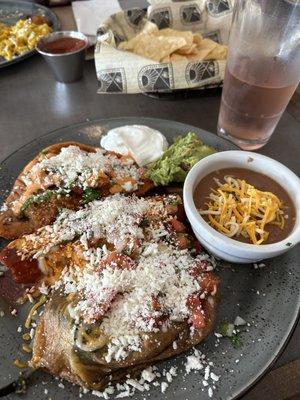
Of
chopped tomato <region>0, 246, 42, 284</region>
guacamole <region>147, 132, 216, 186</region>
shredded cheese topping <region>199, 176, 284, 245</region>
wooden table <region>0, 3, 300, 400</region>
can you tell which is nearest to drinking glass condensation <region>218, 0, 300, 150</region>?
wooden table <region>0, 3, 300, 400</region>

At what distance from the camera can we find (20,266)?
1.36 metres

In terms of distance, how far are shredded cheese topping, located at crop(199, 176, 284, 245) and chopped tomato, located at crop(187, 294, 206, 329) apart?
28 cm

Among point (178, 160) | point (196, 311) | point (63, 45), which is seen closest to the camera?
point (196, 311)

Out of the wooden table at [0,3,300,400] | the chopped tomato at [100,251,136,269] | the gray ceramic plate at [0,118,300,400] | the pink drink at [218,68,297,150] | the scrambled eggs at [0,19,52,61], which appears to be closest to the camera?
the gray ceramic plate at [0,118,300,400]

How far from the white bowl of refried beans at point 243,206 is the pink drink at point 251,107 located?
0.44 metres

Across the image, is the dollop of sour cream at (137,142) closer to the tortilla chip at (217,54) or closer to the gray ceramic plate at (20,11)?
the tortilla chip at (217,54)

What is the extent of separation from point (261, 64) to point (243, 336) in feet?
4.08

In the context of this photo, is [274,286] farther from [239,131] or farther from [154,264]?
[239,131]

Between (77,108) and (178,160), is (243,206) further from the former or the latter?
(77,108)

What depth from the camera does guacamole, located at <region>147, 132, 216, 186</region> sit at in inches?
66.4

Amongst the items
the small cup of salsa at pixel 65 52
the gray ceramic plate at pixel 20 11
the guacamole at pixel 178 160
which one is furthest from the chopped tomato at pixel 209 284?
the gray ceramic plate at pixel 20 11

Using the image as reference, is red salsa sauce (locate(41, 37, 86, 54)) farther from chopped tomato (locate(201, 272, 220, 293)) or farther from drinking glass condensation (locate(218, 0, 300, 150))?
chopped tomato (locate(201, 272, 220, 293))

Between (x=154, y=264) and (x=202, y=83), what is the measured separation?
142 centimetres

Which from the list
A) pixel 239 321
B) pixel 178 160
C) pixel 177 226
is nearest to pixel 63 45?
pixel 178 160
